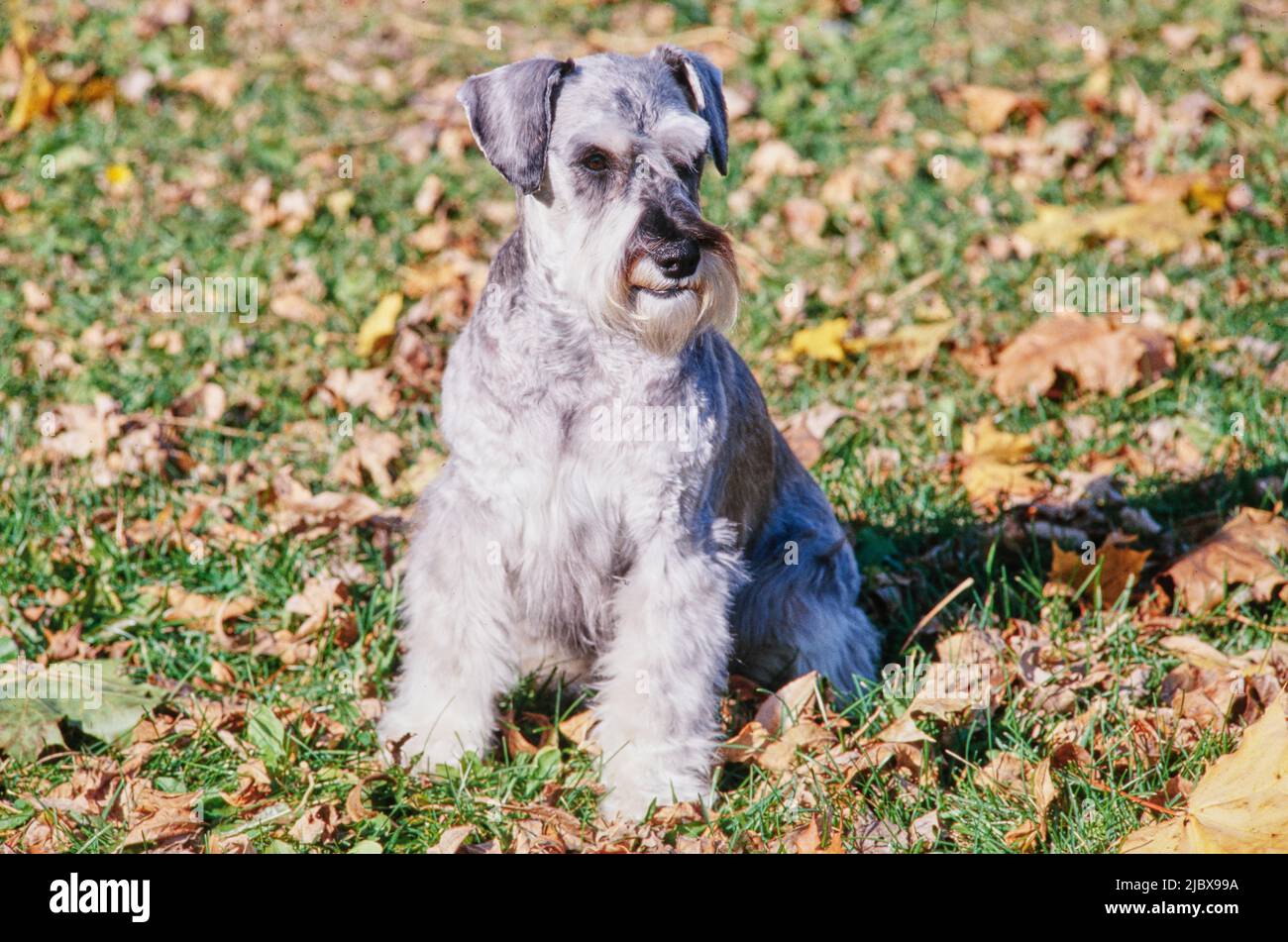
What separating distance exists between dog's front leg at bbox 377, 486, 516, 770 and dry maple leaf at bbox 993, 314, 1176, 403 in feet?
9.99

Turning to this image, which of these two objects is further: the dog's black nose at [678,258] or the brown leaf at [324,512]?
the brown leaf at [324,512]

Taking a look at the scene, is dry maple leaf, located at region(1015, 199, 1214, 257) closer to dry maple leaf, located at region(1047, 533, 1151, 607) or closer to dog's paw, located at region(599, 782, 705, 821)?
dry maple leaf, located at region(1047, 533, 1151, 607)

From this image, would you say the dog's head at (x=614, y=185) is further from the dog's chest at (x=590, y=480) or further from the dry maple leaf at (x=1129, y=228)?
the dry maple leaf at (x=1129, y=228)

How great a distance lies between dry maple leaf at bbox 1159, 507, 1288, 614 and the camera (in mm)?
4887

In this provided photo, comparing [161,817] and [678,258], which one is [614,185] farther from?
Result: [161,817]

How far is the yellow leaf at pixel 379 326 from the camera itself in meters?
6.74

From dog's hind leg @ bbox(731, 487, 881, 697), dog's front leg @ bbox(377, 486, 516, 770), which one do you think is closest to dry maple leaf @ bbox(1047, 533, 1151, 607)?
dog's hind leg @ bbox(731, 487, 881, 697)

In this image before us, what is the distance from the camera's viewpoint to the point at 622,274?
3.85 m

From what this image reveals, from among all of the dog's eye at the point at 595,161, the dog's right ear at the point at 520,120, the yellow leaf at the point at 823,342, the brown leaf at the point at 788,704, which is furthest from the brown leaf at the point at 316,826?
the yellow leaf at the point at 823,342

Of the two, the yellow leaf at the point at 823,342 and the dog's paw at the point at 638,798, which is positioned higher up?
the yellow leaf at the point at 823,342

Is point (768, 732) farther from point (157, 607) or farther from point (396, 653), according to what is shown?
point (157, 607)

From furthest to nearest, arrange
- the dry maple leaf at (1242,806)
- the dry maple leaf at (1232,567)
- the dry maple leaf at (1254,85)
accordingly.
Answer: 1. the dry maple leaf at (1254,85)
2. the dry maple leaf at (1232,567)
3. the dry maple leaf at (1242,806)
